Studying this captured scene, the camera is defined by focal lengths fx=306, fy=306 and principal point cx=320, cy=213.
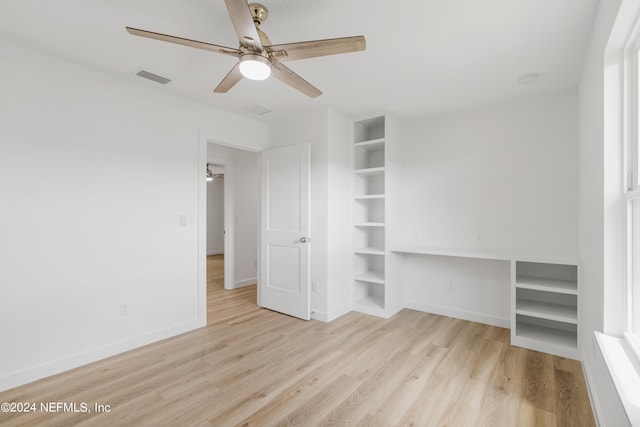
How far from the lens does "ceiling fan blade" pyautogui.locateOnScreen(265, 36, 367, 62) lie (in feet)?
5.40

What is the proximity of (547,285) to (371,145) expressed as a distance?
240 cm

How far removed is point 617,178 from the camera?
5.47 ft

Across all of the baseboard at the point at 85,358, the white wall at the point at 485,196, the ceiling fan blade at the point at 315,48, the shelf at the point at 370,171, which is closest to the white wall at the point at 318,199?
the shelf at the point at 370,171

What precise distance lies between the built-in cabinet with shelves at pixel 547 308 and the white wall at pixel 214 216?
823 cm

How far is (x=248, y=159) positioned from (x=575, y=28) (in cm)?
451

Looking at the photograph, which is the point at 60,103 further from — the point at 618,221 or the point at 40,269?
the point at 618,221

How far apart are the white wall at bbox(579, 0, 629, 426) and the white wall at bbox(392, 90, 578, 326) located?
86 centimetres

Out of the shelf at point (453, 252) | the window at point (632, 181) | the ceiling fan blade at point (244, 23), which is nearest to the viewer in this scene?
the ceiling fan blade at point (244, 23)

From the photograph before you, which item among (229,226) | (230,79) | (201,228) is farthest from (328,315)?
(230,79)

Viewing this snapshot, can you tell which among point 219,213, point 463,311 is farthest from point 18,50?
point 219,213

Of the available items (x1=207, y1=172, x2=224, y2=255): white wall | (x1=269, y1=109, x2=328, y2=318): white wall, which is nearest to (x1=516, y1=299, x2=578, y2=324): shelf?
(x1=269, y1=109, x2=328, y2=318): white wall

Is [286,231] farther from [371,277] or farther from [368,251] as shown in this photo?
[371,277]

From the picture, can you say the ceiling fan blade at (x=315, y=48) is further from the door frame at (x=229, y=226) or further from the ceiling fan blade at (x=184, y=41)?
the door frame at (x=229, y=226)

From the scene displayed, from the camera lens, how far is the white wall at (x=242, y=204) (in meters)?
5.21
